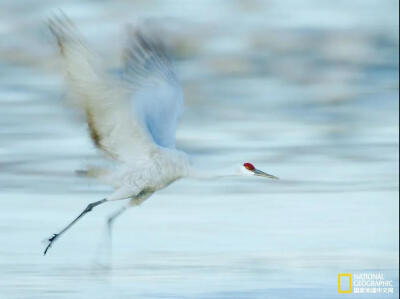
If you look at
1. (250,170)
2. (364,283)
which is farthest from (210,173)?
(364,283)

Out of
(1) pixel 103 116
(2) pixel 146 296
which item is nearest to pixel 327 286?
(2) pixel 146 296

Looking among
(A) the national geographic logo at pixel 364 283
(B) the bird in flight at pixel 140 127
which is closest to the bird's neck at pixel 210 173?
(B) the bird in flight at pixel 140 127

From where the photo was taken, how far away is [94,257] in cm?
1088

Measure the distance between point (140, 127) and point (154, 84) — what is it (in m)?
0.50

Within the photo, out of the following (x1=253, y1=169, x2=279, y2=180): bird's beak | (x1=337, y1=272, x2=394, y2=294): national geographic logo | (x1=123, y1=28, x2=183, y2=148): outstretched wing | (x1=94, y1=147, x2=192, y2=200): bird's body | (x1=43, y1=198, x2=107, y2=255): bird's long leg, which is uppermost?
(x1=123, y1=28, x2=183, y2=148): outstretched wing

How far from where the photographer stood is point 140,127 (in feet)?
34.9

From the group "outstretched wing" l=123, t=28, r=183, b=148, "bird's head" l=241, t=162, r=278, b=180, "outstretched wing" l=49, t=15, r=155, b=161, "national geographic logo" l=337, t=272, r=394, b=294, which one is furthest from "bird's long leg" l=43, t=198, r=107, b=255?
"national geographic logo" l=337, t=272, r=394, b=294

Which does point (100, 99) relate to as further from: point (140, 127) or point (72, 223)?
point (72, 223)

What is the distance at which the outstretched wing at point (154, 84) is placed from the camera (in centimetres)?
1089

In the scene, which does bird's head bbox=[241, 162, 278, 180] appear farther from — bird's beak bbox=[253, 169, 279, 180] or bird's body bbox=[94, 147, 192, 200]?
bird's body bbox=[94, 147, 192, 200]

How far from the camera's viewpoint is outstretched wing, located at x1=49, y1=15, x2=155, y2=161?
396 inches

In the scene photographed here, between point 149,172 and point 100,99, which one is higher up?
point 100,99

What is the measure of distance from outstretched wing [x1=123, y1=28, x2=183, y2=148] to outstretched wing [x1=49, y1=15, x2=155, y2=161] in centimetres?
19

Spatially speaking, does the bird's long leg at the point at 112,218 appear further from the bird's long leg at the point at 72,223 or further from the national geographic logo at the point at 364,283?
the national geographic logo at the point at 364,283
